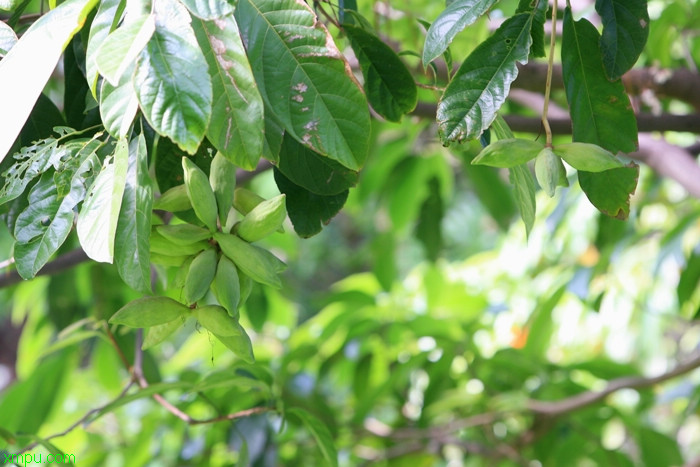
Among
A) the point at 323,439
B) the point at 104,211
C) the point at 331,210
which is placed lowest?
the point at 323,439

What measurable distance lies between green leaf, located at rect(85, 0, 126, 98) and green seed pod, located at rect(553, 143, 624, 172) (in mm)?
225

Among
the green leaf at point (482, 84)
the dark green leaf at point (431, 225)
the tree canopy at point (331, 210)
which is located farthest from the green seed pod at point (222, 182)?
the dark green leaf at point (431, 225)

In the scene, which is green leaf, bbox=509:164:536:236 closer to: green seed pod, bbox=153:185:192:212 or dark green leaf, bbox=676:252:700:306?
green seed pod, bbox=153:185:192:212

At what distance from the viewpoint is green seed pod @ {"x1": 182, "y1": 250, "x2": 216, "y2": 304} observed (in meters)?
0.35

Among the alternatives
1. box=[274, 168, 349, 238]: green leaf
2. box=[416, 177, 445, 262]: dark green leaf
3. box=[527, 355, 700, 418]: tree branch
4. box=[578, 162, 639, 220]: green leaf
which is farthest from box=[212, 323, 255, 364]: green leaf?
box=[416, 177, 445, 262]: dark green leaf

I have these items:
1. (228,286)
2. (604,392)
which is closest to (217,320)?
(228,286)

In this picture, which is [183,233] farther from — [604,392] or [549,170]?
[604,392]

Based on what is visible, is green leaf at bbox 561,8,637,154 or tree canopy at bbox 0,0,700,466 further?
green leaf at bbox 561,8,637,154

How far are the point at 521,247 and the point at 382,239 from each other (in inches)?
14.5

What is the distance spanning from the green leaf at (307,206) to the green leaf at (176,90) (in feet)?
0.56

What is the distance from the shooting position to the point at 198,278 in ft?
1.14

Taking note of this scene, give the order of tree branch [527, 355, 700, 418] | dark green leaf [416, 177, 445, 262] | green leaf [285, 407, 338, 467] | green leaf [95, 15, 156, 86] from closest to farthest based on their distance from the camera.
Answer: green leaf [95, 15, 156, 86] < green leaf [285, 407, 338, 467] < tree branch [527, 355, 700, 418] < dark green leaf [416, 177, 445, 262]

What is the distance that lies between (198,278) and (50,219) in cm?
9

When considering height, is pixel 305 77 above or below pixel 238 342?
above
